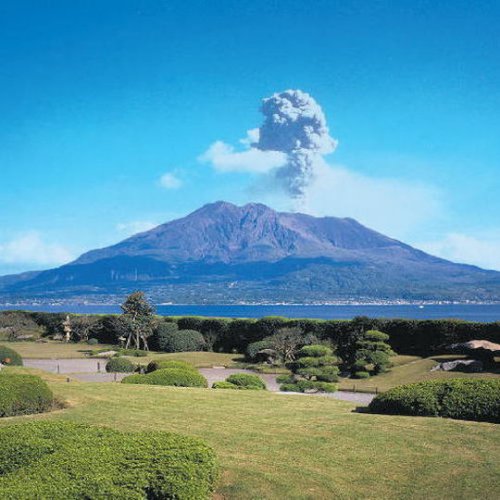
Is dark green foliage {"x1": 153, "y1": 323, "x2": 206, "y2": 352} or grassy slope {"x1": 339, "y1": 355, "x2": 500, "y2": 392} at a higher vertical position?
dark green foliage {"x1": 153, "y1": 323, "x2": 206, "y2": 352}

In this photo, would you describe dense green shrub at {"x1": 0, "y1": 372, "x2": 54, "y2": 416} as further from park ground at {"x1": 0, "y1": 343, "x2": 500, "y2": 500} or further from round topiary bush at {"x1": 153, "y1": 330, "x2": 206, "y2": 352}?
round topiary bush at {"x1": 153, "y1": 330, "x2": 206, "y2": 352}

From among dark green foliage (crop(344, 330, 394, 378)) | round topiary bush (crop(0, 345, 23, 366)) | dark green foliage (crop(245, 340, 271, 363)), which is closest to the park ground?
round topiary bush (crop(0, 345, 23, 366))

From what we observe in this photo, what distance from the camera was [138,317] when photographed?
51438mm


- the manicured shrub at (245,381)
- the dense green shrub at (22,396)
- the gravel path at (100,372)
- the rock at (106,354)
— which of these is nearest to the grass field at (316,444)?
the dense green shrub at (22,396)

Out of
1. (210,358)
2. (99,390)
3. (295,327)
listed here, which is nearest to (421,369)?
(295,327)

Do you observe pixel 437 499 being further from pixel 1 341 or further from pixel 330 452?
pixel 1 341

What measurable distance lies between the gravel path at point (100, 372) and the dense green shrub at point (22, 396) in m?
14.6

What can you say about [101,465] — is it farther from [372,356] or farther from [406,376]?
[372,356]

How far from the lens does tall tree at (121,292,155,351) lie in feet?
167

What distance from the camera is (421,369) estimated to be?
1337 inches

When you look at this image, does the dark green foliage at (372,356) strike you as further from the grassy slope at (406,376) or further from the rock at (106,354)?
the rock at (106,354)

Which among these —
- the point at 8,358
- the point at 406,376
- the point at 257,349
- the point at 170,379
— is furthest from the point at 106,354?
the point at 170,379

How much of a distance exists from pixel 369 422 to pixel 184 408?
4.62 metres

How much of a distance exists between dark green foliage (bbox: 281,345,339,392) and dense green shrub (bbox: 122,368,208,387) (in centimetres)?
908
